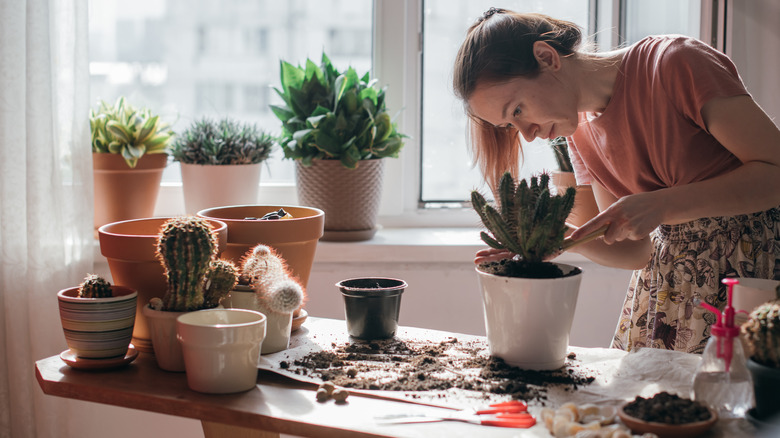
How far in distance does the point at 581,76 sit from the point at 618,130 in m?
0.13

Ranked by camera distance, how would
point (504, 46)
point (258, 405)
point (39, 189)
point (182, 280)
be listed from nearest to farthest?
1. point (258, 405)
2. point (182, 280)
3. point (504, 46)
4. point (39, 189)

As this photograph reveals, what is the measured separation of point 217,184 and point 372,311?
998mm

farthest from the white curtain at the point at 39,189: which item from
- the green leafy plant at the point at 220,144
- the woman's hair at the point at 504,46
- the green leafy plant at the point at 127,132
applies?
the woman's hair at the point at 504,46

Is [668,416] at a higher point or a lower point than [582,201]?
lower

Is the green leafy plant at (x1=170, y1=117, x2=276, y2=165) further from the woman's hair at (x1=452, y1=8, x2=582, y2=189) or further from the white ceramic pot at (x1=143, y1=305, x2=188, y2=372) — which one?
the white ceramic pot at (x1=143, y1=305, x2=188, y2=372)

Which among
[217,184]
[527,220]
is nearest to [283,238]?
[527,220]

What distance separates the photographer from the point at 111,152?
2.00 meters

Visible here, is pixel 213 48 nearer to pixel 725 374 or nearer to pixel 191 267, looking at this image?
pixel 191 267

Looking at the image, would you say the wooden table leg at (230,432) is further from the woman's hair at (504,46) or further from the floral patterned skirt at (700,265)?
the floral patterned skirt at (700,265)

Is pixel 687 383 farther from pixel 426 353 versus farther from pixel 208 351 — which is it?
pixel 208 351

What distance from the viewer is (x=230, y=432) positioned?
3.54 feet

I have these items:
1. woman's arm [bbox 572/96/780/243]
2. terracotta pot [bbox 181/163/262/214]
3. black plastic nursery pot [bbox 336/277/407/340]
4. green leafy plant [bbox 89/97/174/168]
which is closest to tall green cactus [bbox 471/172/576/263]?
woman's arm [bbox 572/96/780/243]

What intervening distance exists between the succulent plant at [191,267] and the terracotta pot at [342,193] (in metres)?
0.96

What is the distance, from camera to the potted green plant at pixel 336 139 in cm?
198
